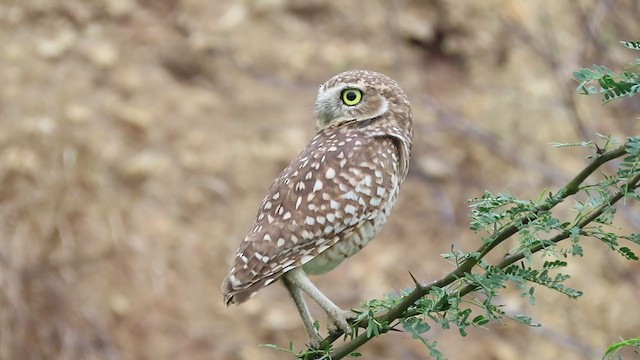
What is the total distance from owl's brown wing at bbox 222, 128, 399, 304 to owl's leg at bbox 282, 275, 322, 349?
100 millimetres

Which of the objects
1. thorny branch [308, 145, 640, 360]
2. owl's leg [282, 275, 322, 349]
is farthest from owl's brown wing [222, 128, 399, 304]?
thorny branch [308, 145, 640, 360]

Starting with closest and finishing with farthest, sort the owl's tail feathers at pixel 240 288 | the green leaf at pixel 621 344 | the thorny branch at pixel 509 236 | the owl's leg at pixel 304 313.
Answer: the thorny branch at pixel 509 236 → the green leaf at pixel 621 344 → the owl's leg at pixel 304 313 → the owl's tail feathers at pixel 240 288

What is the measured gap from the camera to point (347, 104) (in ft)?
11.1

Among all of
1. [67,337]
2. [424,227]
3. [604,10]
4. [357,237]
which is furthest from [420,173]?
[357,237]

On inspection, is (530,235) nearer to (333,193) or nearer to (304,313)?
(304,313)

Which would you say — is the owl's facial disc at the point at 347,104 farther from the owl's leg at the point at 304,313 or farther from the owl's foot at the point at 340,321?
the owl's foot at the point at 340,321

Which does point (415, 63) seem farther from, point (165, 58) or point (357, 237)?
point (357, 237)

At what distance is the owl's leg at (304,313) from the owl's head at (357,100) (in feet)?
1.83

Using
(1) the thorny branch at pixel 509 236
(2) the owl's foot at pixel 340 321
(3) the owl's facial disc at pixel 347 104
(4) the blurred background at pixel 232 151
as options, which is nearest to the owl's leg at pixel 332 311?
(2) the owl's foot at pixel 340 321

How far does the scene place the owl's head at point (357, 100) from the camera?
3.34m

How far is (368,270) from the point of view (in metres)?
8.50

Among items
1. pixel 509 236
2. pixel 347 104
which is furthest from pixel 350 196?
pixel 509 236

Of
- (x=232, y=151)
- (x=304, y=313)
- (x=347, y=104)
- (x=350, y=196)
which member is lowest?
(x=232, y=151)

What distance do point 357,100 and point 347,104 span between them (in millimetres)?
36
